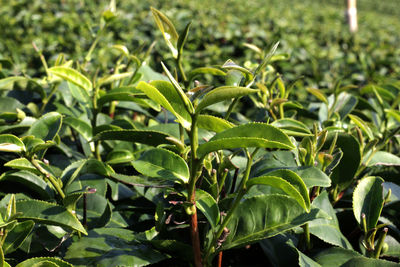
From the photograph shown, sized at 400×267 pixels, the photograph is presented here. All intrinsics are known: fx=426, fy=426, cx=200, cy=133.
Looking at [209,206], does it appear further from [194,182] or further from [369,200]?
[369,200]

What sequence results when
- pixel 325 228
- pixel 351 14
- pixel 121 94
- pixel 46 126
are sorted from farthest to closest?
1. pixel 351 14
2. pixel 121 94
3. pixel 46 126
4. pixel 325 228

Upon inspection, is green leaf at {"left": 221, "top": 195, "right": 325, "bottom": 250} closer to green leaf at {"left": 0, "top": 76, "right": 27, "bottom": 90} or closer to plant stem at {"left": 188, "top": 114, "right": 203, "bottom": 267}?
plant stem at {"left": 188, "top": 114, "right": 203, "bottom": 267}

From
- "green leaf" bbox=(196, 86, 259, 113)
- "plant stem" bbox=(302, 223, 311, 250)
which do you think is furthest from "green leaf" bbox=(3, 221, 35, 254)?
"plant stem" bbox=(302, 223, 311, 250)

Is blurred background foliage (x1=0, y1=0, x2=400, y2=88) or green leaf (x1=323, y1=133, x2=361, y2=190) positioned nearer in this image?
green leaf (x1=323, y1=133, x2=361, y2=190)

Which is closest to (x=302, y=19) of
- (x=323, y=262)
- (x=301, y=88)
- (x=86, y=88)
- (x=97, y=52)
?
(x=301, y=88)

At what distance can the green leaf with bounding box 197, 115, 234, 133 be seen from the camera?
965 mm

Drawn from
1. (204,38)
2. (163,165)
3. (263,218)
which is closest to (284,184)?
(263,218)

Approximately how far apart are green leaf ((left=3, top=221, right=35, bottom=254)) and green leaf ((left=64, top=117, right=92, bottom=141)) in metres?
0.48

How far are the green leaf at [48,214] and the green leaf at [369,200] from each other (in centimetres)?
74

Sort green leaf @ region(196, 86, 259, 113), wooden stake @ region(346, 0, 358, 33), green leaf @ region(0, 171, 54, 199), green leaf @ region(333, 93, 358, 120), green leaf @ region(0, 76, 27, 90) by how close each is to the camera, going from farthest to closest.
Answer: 1. wooden stake @ region(346, 0, 358, 33)
2. green leaf @ region(333, 93, 358, 120)
3. green leaf @ region(0, 76, 27, 90)
4. green leaf @ region(0, 171, 54, 199)
5. green leaf @ region(196, 86, 259, 113)

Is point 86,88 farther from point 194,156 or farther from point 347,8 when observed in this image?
point 347,8

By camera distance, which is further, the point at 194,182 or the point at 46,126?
the point at 46,126

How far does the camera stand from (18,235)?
102 centimetres

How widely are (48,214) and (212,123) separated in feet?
1.53
